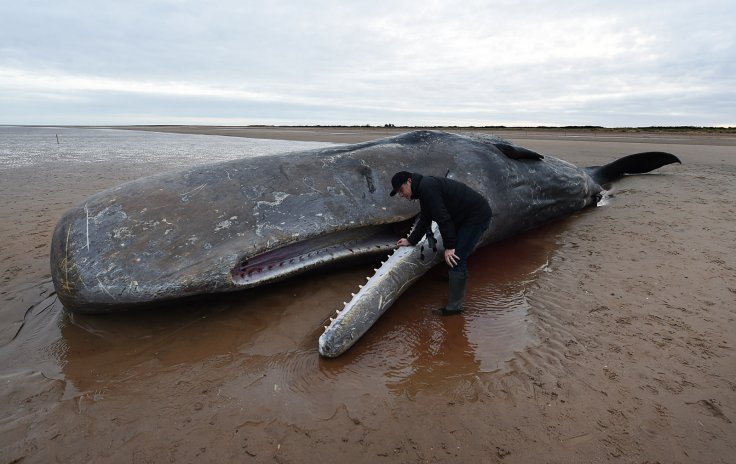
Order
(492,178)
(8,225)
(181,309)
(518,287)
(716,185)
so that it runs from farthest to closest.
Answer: (716,185) < (8,225) < (492,178) < (518,287) < (181,309)

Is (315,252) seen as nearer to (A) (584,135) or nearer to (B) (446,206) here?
(B) (446,206)

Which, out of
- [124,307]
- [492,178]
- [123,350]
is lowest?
Result: [123,350]

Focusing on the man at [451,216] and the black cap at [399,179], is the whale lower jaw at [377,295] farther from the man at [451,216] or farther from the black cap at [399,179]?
the black cap at [399,179]

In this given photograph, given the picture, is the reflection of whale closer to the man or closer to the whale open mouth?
the man

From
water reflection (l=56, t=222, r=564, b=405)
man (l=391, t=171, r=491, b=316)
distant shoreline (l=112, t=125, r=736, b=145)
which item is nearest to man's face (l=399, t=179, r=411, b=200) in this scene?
man (l=391, t=171, r=491, b=316)

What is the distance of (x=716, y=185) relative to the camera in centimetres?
939

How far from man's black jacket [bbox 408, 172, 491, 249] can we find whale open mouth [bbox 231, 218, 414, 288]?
653 mm

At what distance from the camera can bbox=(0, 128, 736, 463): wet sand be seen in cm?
251

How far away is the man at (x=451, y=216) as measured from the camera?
153 inches

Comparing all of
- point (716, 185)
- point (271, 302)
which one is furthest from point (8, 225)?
point (716, 185)

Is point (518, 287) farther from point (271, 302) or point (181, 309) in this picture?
point (181, 309)

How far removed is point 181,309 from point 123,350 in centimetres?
64

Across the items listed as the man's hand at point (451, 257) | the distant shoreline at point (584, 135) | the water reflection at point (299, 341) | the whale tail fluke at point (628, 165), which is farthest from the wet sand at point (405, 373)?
the distant shoreline at point (584, 135)

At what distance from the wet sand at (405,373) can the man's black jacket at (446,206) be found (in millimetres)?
773
